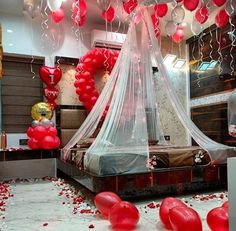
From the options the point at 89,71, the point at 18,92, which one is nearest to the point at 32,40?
the point at 18,92

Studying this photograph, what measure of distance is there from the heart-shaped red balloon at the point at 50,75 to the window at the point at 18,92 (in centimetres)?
42

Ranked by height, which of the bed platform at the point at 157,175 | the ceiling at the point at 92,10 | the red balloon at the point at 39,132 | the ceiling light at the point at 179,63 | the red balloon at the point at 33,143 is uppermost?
the ceiling at the point at 92,10

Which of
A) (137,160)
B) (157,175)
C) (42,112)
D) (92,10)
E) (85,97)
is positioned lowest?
(157,175)

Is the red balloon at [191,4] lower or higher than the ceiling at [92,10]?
lower

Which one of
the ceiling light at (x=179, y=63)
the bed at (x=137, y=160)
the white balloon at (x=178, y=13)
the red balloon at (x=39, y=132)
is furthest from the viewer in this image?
the ceiling light at (x=179, y=63)

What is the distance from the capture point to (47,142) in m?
4.15

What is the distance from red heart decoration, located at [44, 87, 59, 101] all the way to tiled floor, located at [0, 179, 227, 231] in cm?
175

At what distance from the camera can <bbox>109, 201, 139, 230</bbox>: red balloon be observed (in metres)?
1.93

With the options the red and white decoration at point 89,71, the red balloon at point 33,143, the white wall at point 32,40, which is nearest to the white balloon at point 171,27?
the red and white decoration at point 89,71

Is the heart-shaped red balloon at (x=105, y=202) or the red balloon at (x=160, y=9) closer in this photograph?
the heart-shaped red balloon at (x=105, y=202)

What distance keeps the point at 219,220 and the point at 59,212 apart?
4.75 ft

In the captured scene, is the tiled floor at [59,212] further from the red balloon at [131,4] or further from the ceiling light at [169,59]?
the ceiling light at [169,59]

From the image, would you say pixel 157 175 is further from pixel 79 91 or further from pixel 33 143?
pixel 79 91

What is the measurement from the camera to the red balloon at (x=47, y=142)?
4.15m
